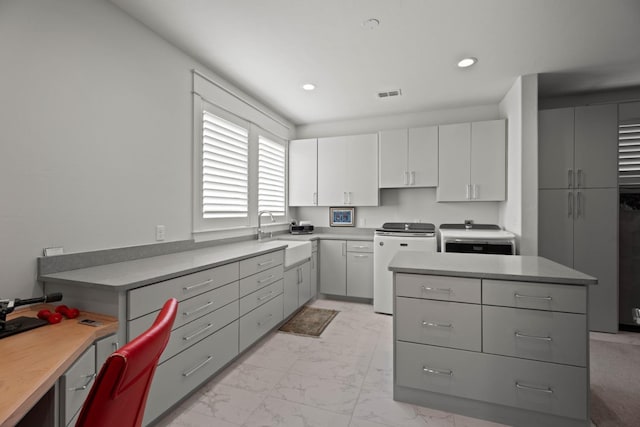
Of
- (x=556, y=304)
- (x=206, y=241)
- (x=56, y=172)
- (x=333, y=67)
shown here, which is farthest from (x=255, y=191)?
(x=556, y=304)

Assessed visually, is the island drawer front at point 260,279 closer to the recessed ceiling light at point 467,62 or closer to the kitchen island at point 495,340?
the kitchen island at point 495,340

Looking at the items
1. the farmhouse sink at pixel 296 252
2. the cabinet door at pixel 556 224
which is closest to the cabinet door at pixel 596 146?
the cabinet door at pixel 556 224

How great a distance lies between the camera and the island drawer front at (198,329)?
1746mm

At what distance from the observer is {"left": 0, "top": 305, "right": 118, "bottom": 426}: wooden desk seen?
69 centimetres

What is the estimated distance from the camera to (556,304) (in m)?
1.58

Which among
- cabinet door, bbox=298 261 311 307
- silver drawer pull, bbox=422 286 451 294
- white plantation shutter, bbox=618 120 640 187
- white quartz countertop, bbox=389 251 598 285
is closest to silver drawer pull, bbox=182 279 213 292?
white quartz countertop, bbox=389 251 598 285

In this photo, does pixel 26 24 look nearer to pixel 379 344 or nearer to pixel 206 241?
pixel 206 241

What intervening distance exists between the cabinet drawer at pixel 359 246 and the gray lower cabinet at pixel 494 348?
2.06 meters

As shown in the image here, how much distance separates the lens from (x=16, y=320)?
1.27m

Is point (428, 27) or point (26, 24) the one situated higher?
point (428, 27)

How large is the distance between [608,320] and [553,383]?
2.31 meters

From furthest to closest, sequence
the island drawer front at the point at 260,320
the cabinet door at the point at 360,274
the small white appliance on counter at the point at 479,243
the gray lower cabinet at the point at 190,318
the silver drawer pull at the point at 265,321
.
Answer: the cabinet door at the point at 360,274 → the small white appliance on counter at the point at 479,243 → the silver drawer pull at the point at 265,321 → the island drawer front at the point at 260,320 → the gray lower cabinet at the point at 190,318

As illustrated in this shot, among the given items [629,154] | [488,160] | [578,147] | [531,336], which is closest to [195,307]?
[531,336]

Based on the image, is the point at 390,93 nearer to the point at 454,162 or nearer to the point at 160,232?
the point at 454,162
